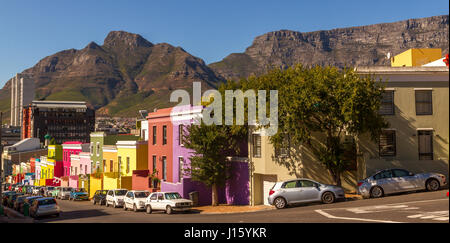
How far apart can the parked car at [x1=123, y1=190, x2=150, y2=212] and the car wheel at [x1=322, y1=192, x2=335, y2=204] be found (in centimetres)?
1435

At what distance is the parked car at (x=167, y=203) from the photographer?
27.9m

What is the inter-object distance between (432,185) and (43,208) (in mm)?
24822

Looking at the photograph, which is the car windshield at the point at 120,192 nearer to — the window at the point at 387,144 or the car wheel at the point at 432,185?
the window at the point at 387,144

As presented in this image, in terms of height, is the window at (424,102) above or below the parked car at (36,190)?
above

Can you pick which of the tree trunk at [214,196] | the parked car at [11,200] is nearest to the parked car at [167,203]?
the tree trunk at [214,196]

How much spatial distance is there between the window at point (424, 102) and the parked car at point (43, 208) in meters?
25.4

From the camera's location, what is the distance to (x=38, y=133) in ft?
645

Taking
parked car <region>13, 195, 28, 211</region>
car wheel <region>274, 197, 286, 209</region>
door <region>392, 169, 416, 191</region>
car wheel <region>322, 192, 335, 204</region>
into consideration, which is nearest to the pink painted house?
parked car <region>13, 195, 28, 211</region>

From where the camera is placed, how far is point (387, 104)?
27266 mm

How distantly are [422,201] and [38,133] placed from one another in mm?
201336

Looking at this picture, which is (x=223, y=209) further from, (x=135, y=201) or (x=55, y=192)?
(x=55, y=192)

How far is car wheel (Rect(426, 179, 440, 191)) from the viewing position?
23.8 meters

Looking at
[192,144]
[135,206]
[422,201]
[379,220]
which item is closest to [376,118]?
[422,201]
